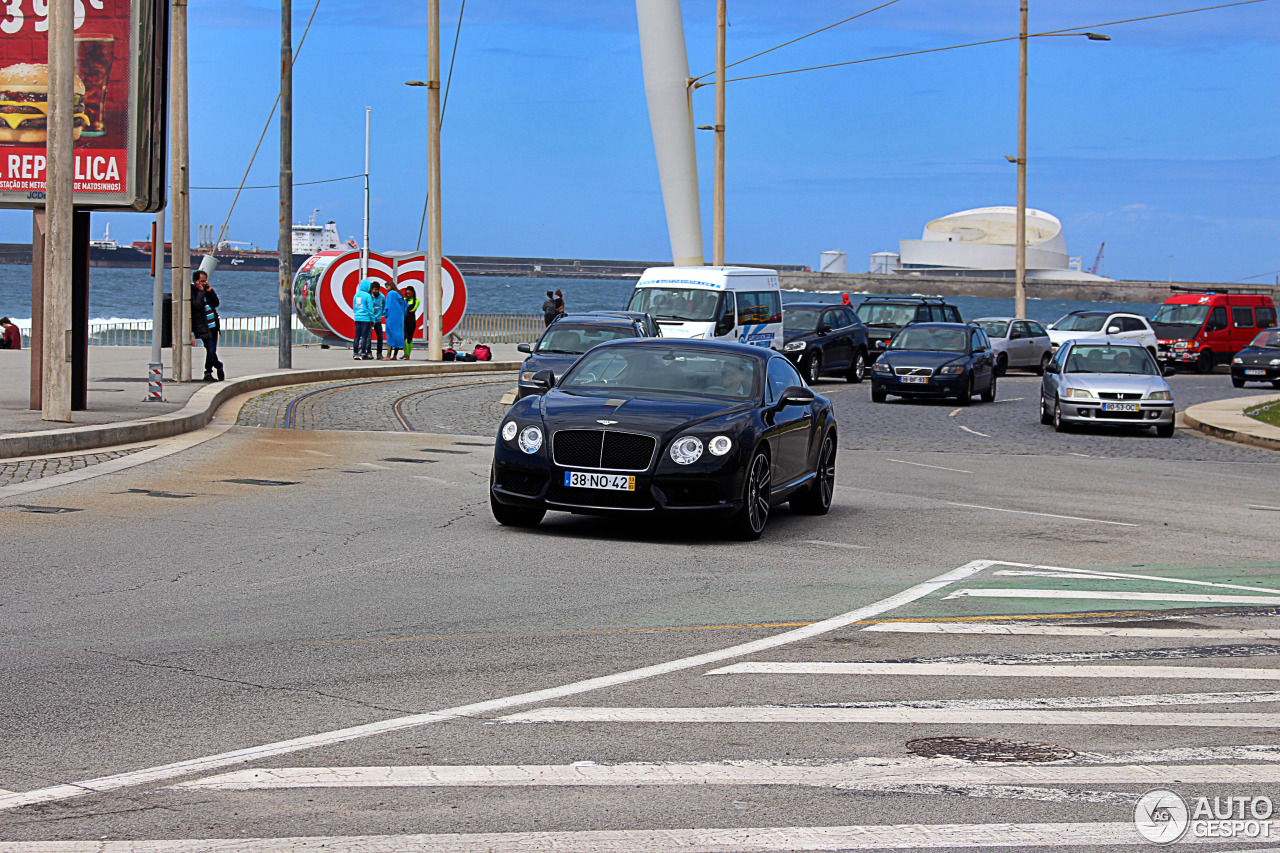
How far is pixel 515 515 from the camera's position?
36.8 feet

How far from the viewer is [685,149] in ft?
114

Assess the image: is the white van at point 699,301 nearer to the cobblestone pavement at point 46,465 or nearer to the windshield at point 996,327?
the windshield at point 996,327

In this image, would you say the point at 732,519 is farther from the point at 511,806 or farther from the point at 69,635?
the point at 511,806

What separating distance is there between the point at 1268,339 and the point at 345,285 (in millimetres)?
25547

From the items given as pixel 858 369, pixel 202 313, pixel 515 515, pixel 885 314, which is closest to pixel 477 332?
pixel 885 314

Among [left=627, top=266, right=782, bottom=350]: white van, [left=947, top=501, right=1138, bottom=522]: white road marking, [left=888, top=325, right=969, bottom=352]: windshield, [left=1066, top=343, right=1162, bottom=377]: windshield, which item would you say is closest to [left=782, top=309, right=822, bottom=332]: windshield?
[left=888, top=325, right=969, bottom=352]: windshield

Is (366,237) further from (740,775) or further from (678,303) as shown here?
(740,775)

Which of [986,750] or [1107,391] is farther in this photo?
[1107,391]

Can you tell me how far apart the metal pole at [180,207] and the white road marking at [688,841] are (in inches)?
841

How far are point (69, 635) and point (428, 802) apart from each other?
3.16 metres

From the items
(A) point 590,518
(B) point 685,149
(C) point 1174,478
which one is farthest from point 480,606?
(B) point 685,149

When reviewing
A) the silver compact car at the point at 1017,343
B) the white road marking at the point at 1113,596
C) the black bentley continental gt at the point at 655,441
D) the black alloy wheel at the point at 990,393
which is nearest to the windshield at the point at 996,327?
the silver compact car at the point at 1017,343

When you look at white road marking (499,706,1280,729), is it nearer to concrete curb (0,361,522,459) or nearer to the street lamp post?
concrete curb (0,361,522,459)

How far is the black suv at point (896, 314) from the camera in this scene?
4044 cm
